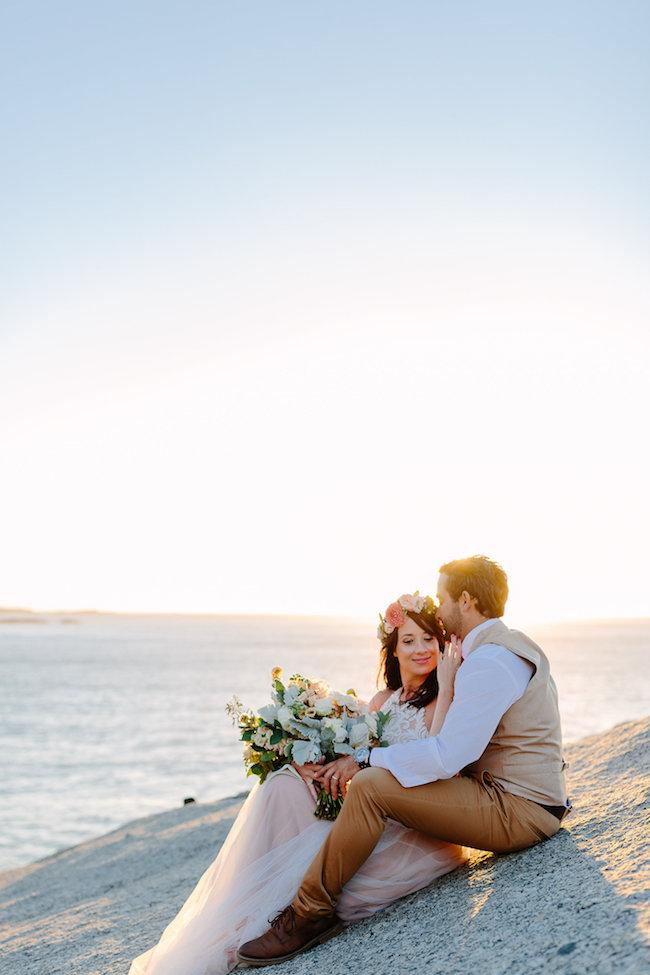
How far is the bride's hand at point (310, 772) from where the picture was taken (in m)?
4.66

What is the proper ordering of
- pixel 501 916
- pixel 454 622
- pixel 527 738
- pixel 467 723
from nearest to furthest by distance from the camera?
pixel 501 916 → pixel 467 723 → pixel 527 738 → pixel 454 622

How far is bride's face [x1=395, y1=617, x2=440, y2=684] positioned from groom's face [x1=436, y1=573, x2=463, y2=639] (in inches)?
24.8

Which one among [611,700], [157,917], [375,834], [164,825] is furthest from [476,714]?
[611,700]

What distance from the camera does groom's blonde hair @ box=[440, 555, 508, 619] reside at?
4.61 metres

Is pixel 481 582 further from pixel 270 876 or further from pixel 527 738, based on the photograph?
pixel 270 876

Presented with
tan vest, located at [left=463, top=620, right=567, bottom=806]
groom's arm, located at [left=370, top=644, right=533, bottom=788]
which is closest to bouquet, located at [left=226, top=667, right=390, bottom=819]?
groom's arm, located at [left=370, top=644, right=533, bottom=788]

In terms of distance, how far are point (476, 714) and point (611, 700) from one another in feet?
104

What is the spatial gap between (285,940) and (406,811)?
0.94 metres

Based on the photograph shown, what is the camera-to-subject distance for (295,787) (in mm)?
4676

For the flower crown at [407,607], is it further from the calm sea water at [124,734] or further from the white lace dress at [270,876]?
the calm sea water at [124,734]

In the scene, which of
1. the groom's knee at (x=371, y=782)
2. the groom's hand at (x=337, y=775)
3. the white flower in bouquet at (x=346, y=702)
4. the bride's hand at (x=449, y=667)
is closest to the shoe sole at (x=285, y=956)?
the groom's hand at (x=337, y=775)

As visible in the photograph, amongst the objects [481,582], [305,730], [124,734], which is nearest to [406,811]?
[305,730]

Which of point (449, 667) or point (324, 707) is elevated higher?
point (449, 667)

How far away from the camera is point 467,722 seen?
412cm
